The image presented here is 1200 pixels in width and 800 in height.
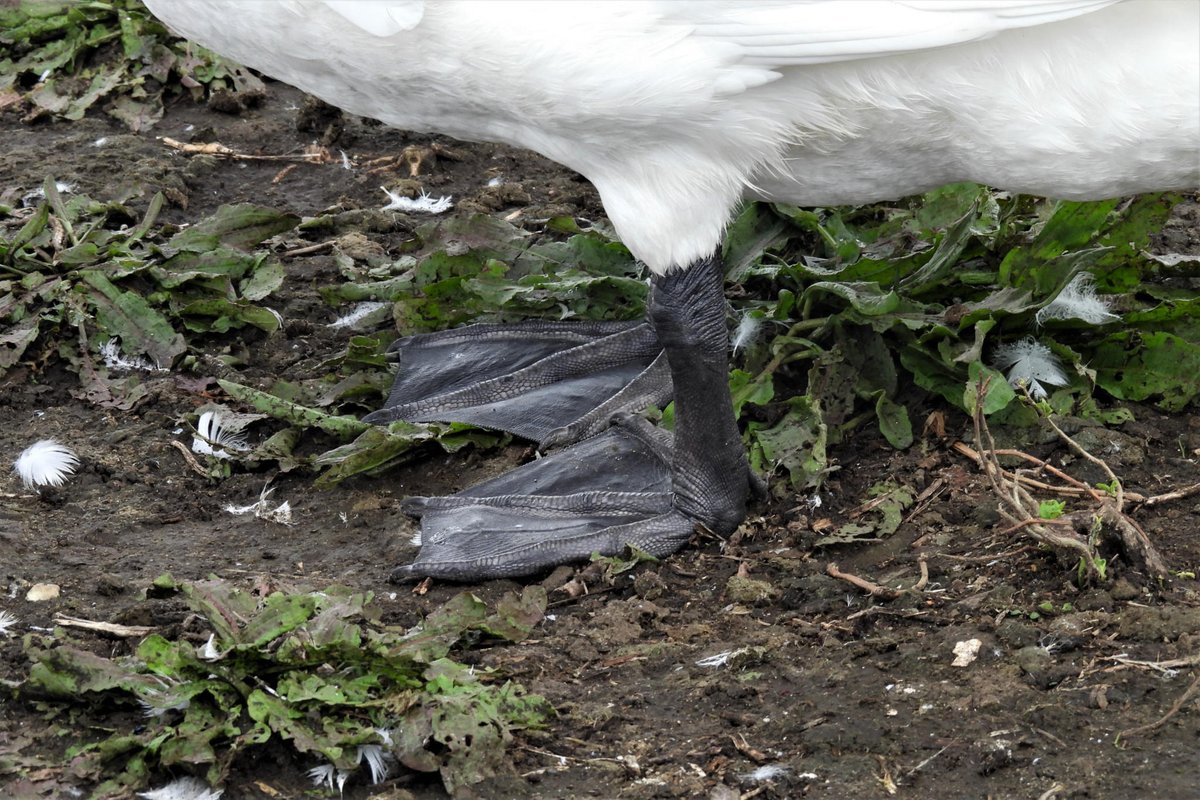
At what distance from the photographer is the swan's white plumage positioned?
125 inches

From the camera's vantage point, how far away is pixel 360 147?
588 cm

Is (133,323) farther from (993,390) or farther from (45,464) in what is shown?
(993,390)

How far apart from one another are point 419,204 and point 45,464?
6.08 feet

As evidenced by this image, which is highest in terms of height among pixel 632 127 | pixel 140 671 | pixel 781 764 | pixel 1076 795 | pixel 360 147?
pixel 632 127

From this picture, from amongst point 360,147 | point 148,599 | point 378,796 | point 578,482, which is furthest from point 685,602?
point 360,147

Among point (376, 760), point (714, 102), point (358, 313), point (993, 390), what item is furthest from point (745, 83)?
point (358, 313)

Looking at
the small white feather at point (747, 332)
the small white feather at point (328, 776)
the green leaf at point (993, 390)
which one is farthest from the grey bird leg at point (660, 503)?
the small white feather at point (328, 776)

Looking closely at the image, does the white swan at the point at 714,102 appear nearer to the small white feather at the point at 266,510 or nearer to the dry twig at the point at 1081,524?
the small white feather at the point at 266,510

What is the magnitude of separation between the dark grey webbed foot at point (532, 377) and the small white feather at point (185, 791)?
5.37ft

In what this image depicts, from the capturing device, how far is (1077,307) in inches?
160

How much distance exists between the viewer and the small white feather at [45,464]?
13.3 feet

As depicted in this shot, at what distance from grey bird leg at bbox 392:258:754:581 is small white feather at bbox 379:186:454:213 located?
1.79 metres

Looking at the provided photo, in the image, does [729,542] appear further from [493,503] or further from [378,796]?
[378,796]

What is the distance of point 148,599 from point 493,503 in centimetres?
94
